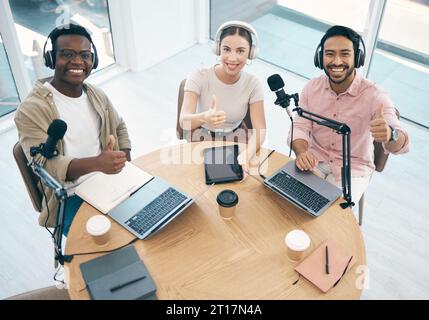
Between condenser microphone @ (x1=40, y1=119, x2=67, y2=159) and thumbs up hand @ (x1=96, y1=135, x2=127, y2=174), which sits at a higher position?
condenser microphone @ (x1=40, y1=119, x2=67, y2=159)

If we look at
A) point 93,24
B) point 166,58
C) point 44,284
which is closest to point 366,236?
point 44,284

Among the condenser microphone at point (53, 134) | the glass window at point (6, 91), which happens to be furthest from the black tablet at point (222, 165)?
the glass window at point (6, 91)

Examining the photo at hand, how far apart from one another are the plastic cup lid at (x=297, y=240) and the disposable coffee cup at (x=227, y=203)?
275mm

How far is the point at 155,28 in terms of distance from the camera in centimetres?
432

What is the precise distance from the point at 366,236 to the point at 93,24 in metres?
2.96

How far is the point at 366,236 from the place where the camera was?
305 centimetres

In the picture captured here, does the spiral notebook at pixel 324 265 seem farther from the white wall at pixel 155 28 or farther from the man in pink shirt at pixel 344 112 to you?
the white wall at pixel 155 28

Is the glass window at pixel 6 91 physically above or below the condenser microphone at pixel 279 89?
below

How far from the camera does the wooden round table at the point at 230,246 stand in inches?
73.1

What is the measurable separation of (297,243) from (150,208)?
2.13 ft

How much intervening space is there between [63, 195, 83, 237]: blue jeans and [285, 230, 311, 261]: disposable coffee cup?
1078mm

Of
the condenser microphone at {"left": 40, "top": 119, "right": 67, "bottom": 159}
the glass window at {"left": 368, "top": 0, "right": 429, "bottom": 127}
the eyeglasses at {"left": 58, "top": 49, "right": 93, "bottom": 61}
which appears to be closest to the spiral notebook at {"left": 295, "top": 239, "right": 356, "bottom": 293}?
the condenser microphone at {"left": 40, "top": 119, "right": 67, "bottom": 159}

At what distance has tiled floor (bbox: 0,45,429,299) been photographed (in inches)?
110

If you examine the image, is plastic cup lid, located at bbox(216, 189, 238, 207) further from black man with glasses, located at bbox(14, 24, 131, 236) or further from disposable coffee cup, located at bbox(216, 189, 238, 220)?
black man with glasses, located at bbox(14, 24, 131, 236)
